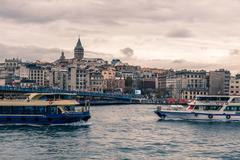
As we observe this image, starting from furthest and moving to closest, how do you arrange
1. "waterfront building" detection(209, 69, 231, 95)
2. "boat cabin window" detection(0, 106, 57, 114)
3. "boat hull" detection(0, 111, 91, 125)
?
"waterfront building" detection(209, 69, 231, 95) → "boat cabin window" detection(0, 106, 57, 114) → "boat hull" detection(0, 111, 91, 125)

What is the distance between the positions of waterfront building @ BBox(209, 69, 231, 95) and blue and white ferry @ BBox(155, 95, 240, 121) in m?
128

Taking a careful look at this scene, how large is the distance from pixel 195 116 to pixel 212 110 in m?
2.25

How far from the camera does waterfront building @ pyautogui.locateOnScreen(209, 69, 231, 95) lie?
638 ft

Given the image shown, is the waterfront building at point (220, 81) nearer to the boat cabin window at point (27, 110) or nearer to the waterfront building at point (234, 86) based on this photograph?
the waterfront building at point (234, 86)

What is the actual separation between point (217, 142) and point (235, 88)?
15363 cm

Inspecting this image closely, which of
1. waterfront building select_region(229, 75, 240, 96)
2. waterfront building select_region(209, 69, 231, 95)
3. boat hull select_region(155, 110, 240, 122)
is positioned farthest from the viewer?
Result: waterfront building select_region(209, 69, 231, 95)

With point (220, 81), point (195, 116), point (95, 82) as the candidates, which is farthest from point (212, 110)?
point (220, 81)

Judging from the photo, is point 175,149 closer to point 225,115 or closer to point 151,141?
point 151,141

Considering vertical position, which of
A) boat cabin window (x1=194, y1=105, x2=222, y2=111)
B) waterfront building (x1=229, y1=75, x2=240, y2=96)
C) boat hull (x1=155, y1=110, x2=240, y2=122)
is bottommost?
boat hull (x1=155, y1=110, x2=240, y2=122)

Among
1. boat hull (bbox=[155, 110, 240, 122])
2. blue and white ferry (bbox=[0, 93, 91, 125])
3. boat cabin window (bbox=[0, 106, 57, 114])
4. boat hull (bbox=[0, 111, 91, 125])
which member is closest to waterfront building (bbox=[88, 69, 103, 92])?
boat hull (bbox=[155, 110, 240, 122])

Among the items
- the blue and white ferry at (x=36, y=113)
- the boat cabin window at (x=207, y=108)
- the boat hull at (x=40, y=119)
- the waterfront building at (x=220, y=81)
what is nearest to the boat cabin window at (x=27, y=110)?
the blue and white ferry at (x=36, y=113)

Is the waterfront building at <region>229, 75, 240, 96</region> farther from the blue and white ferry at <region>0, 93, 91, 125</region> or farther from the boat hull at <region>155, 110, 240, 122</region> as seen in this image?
the blue and white ferry at <region>0, 93, 91, 125</region>

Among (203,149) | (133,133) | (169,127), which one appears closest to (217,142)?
(203,149)

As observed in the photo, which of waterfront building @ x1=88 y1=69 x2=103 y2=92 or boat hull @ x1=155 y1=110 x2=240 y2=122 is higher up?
waterfront building @ x1=88 y1=69 x2=103 y2=92
